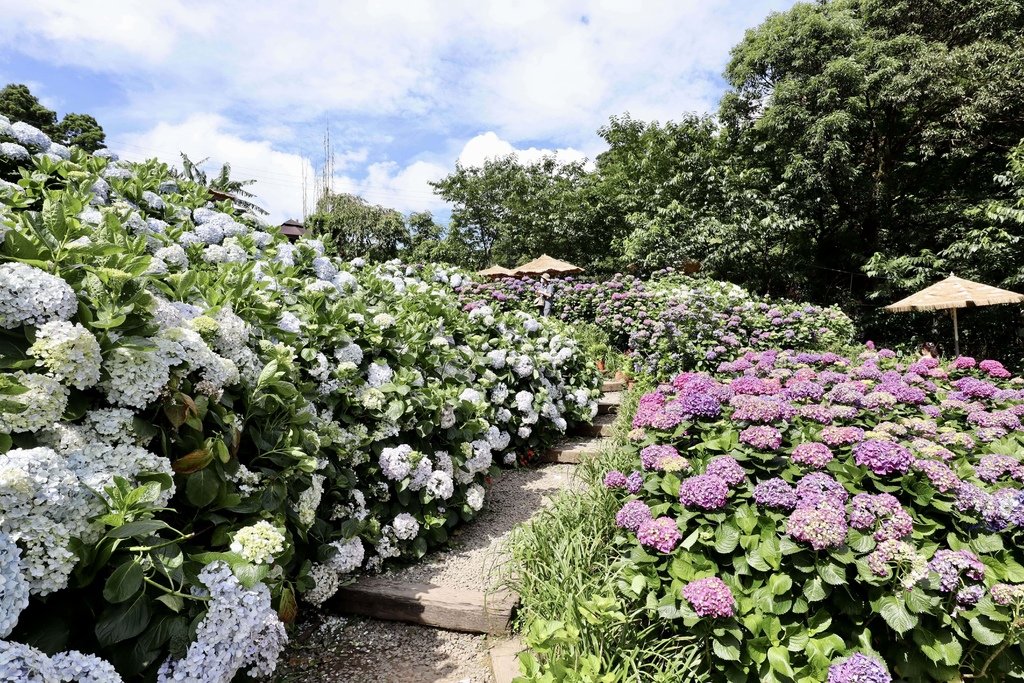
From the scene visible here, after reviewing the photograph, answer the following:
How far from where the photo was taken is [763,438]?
224cm

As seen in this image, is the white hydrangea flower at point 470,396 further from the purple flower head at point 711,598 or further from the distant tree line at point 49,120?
the distant tree line at point 49,120

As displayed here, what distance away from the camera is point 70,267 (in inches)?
61.9

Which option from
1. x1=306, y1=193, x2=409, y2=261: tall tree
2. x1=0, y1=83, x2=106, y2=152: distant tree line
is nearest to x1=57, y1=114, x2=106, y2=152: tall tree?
x1=0, y1=83, x2=106, y2=152: distant tree line

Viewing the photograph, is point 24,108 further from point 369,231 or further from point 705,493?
point 705,493

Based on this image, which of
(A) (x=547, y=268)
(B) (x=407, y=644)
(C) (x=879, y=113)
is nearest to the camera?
(B) (x=407, y=644)

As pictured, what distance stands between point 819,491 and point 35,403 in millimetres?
2244

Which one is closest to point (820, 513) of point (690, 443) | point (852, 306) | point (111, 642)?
point (690, 443)

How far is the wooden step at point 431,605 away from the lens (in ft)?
7.98

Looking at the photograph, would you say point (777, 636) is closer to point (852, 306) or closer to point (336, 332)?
point (336, 332)

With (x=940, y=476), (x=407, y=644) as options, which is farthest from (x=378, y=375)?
(x=940, y=476)

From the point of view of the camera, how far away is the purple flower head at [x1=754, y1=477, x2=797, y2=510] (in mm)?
1921

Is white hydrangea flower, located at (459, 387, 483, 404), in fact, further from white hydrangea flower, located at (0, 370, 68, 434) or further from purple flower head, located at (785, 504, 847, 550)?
white hydrangea flower, located at (0, 370, 68, 434)

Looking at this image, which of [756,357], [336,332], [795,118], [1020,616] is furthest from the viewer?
[795,118]

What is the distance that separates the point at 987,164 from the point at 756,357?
12.3 m
